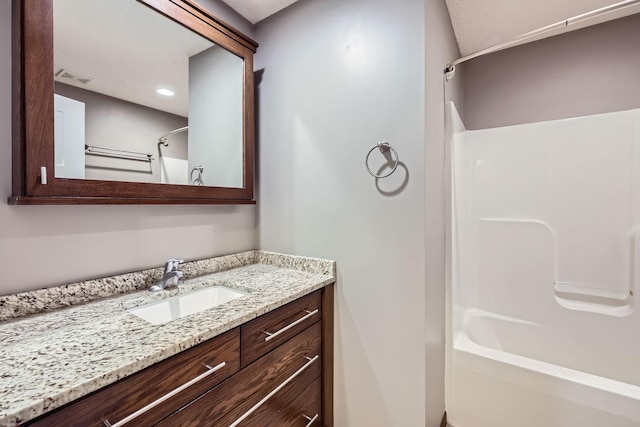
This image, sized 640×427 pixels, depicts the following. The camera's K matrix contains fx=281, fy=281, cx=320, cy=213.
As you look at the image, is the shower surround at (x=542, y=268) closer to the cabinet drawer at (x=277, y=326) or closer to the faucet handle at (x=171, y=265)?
the cabinet drawer at (x=277, y=326)

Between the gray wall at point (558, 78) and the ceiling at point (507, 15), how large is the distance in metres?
0.11

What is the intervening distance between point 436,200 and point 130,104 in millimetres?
1519

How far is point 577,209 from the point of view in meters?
1.86

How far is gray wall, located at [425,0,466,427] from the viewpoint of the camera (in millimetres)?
1311

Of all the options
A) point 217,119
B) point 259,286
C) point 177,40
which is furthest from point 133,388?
point 177,40

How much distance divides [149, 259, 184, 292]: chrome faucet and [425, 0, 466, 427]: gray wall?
1.17m

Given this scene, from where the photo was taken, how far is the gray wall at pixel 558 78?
181 cm

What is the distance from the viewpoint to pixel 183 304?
130 centimetres

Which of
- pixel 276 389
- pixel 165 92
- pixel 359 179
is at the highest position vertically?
pixel 165 92

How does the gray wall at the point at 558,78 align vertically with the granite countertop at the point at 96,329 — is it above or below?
above

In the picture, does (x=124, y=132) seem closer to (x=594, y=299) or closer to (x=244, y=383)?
(x=244, y=383)

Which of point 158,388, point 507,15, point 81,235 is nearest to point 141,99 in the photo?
point 81,235

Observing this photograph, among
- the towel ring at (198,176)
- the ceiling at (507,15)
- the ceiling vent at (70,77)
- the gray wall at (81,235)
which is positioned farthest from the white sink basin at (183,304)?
the ceiling at (507,15)

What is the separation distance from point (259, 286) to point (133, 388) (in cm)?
65
